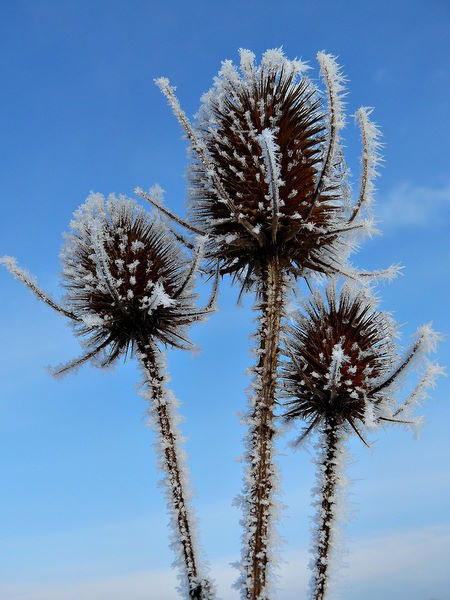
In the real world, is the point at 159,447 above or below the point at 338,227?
below

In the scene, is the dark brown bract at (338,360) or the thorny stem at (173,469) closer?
the thorny stem at (173,469)

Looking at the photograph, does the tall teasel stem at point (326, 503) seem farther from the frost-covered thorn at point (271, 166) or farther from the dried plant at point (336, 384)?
the frost-covered thorn at point (271, 166)

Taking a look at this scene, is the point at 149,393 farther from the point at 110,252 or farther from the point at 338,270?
the point at 338,270

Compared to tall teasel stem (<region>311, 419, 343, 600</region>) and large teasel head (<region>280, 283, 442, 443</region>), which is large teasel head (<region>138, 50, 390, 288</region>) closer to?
large teasel head (<region>280, 283, 442, 443</region>)

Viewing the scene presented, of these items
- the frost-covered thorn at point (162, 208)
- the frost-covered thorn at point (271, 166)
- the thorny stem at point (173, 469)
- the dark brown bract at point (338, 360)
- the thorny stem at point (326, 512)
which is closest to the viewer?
the thorny stem at point (173, 469)

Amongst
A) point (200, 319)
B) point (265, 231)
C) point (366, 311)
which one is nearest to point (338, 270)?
point (366, 311)

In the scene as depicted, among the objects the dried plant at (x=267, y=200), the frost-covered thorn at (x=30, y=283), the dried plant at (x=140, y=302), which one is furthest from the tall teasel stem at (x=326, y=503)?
the frost-covered thorn at (x=30, y=283)

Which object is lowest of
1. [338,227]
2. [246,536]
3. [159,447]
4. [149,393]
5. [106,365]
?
[246,536]
